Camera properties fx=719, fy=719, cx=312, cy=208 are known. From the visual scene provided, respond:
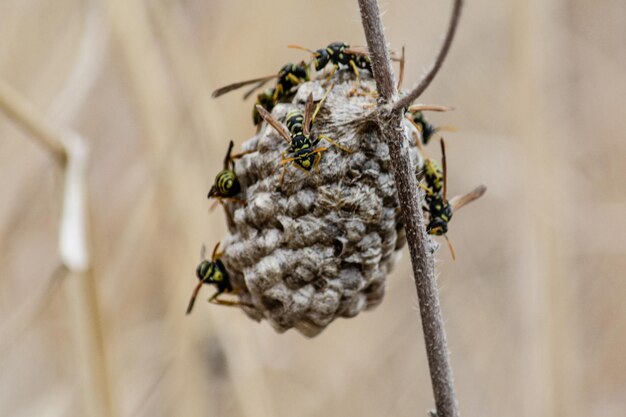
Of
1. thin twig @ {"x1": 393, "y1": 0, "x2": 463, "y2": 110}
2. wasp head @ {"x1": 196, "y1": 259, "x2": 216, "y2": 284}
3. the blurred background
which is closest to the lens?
thin twig @ {"x1": 393, "y1": 0, "x2": 463, "y2": 110}

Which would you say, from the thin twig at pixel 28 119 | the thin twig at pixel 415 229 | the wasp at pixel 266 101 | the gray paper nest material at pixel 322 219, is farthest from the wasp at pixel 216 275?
the thin twig at pixel 28 119

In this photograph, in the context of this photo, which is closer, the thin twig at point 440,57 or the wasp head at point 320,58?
the thin twig at point 440,57

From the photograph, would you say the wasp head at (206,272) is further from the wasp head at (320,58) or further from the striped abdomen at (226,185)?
the wasp head at (320,58)

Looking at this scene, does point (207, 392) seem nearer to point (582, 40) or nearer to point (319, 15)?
point (319, 15)

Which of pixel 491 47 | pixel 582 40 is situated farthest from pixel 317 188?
pixel 582 40

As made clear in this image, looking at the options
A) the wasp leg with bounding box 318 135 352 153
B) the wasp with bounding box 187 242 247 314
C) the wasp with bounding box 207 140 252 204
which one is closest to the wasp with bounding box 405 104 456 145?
the wasp leg with bounding box 318 135 352 153

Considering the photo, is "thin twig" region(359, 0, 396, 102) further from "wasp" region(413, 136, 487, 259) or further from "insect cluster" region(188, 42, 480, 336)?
"wasp" region(413, 136, 487, 259)

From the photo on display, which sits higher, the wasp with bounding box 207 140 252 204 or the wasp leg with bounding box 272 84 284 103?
the wasp leg with bounding box 272 84 284 103

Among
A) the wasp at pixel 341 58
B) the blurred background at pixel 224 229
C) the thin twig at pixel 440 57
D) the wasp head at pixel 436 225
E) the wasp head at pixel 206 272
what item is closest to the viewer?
the thin twig at pixel 440 57
